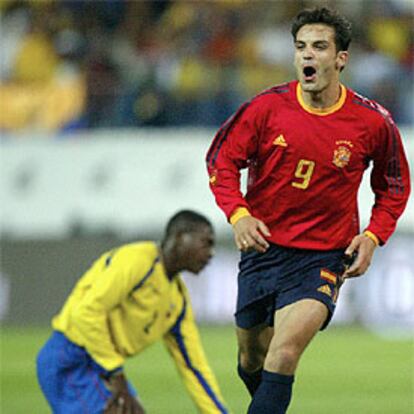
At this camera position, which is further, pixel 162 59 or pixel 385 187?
pixel 162 59

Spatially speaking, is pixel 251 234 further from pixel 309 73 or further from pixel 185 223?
pixel 185 223

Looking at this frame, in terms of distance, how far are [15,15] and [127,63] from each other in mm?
2220

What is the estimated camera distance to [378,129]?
675 cm

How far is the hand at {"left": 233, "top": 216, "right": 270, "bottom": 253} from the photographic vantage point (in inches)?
250

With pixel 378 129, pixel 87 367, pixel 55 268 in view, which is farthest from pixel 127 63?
pixel 378 129

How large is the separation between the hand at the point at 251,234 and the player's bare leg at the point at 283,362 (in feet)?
1.36

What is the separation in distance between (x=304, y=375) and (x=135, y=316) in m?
6.03

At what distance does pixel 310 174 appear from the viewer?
6703mm

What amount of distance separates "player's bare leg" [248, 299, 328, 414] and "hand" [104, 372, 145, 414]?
1.43m

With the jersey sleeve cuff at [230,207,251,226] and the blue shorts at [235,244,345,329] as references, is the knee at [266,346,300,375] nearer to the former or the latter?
the blue shorts at [235,244,345,329]

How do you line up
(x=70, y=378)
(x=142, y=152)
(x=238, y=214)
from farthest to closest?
(x=142, y=152) → (x=70, y=378) → (x=238, y=214)

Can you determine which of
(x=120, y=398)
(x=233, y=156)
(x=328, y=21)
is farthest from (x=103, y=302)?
(x=328, y=21)

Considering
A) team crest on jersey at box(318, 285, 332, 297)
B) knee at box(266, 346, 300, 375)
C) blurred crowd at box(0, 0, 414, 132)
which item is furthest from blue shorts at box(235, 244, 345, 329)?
blurred crowd at box(0, 0, 414, 132)

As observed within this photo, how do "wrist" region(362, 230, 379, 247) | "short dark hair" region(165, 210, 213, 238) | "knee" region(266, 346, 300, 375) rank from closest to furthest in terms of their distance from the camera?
1. "knee" region(266, 346, 300, 375)
2. "wrist" region(362, 230, 379, 247)
3. "short dark hair" region(165, 210, 213, 238)
